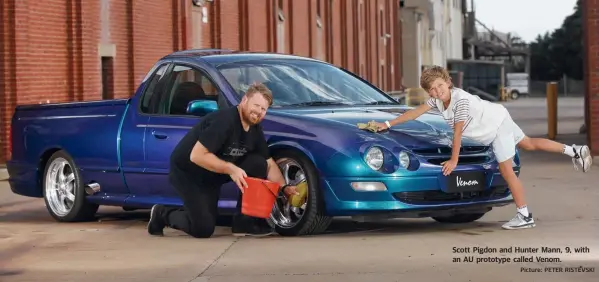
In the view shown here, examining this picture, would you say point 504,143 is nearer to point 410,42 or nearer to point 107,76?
point 107,76

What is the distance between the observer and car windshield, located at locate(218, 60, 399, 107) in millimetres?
11469

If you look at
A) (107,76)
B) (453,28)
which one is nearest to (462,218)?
(107,76)

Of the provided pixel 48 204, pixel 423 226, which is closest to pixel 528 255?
pixel 423 226

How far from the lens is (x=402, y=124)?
35.5 feet

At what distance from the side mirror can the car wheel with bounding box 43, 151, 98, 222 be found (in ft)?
6.37

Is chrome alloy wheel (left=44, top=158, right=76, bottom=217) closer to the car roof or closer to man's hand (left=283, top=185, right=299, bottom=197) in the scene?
the car roof

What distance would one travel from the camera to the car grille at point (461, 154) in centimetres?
1049

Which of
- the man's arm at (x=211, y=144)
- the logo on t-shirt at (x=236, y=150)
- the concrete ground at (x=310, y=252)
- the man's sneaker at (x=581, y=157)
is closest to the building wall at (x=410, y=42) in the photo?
the concrete ground at (x=310, y=252)

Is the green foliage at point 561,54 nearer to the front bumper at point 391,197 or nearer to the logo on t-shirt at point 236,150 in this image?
the front bumper at point 391,197

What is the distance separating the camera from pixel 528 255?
30.1ft

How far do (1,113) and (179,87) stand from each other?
36.5 ft

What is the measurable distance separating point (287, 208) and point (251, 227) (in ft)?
1.14

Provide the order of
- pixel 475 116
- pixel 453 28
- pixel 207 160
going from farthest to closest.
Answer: pixel 453 28
pixel 475 116
pixel 207 160

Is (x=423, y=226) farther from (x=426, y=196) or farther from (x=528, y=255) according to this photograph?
(x=528, y=255)
